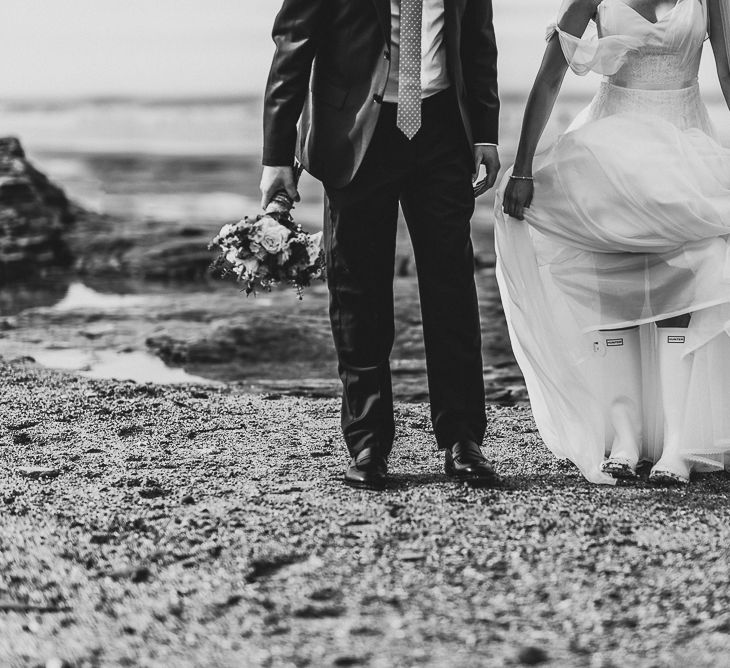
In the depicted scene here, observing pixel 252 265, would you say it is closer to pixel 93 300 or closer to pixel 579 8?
pixel 579 8

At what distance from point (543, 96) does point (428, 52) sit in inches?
22.6

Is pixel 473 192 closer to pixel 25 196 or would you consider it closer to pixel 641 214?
pixel 641 214

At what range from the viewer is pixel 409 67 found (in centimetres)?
374

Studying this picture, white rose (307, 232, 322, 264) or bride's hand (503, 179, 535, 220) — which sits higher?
bride's hand (503, 179, 535, 220)

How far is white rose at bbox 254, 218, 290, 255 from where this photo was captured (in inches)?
154

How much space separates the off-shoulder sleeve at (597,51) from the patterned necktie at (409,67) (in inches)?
25.6

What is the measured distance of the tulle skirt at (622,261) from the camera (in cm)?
399

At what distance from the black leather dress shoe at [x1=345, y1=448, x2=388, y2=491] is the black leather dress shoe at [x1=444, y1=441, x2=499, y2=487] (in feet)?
0.79

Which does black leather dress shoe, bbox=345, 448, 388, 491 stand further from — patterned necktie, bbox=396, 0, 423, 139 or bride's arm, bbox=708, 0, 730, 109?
bride's arm, bbox=708, 0, 730, 109

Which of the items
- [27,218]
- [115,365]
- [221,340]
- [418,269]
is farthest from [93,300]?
[418,269]

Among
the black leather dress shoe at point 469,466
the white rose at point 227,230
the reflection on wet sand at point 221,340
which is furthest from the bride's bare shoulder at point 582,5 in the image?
the reflection on wet sand at point 221,340

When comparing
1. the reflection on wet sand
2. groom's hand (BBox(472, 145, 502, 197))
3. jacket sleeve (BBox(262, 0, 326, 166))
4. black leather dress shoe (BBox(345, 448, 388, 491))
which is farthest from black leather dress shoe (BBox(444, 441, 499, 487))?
the reflection on wet sand

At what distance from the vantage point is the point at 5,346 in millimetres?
8414

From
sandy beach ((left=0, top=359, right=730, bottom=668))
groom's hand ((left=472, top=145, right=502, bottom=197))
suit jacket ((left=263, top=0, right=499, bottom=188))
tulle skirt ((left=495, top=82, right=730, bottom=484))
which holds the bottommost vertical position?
sandy beach ((left=0, top=359, right=730, bottom=668))
